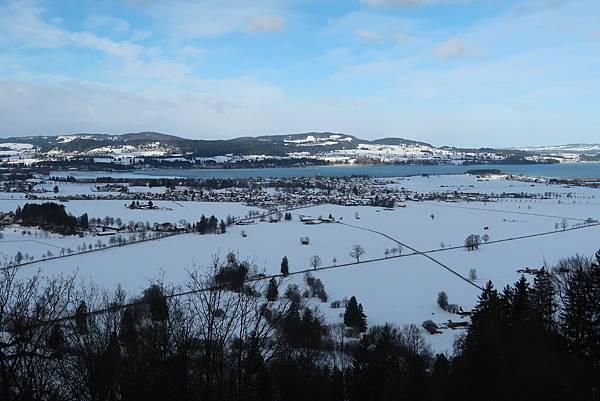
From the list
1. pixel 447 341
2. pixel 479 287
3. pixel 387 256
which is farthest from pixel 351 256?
pixel 447 341

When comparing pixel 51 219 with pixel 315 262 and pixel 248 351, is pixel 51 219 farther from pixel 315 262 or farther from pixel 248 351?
pixel 248 351

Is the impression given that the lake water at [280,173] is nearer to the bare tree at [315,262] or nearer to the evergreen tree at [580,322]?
the bare tree at [315,262]

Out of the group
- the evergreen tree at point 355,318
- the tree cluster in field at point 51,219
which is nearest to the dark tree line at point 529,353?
the evergreen tree at point 355,318

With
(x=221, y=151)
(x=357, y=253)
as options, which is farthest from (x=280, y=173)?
(x=357, y=253)

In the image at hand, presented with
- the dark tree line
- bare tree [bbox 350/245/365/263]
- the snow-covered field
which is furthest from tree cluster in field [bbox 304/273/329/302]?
the dark tree line

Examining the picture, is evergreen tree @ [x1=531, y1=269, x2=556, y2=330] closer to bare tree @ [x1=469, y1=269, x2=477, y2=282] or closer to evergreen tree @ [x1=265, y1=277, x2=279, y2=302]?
evergreen tree @ [x1=265, y1=277, x2=279, y2=302]
